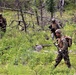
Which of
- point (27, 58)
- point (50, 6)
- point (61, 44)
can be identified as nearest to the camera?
point (61, 44)

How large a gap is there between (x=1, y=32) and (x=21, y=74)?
6.67 meters

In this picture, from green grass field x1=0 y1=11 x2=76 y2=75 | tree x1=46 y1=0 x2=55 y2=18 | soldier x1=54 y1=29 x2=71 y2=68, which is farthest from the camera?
tree x1=46 y1=0 x2=55 y2=18

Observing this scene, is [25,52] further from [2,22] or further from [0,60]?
[2,22]

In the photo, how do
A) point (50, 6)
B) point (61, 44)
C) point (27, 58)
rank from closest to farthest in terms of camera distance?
1. point (61, 44)
2. point (27, 58)
3. point (50, 6)

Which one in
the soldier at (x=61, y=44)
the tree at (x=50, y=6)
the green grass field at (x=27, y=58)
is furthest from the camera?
the tree at (x=50, y=6)

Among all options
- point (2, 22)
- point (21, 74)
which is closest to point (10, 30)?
point (2, 22)

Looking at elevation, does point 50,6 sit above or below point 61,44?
below

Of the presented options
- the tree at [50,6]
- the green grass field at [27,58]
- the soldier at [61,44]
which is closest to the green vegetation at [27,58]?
the green grass field at [27,58]

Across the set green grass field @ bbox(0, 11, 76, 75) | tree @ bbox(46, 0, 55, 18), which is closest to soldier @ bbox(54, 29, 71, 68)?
green grass field @ bbox(0, 11, 76, 75)

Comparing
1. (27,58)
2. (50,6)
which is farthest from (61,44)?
(50,6)

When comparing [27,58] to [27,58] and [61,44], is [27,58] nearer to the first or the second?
[27,58]

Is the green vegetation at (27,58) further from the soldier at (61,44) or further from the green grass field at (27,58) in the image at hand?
the soldier at (61,44)

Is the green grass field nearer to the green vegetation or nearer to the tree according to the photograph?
the green vegetation

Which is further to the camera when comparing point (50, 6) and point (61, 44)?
point (50, 6)
